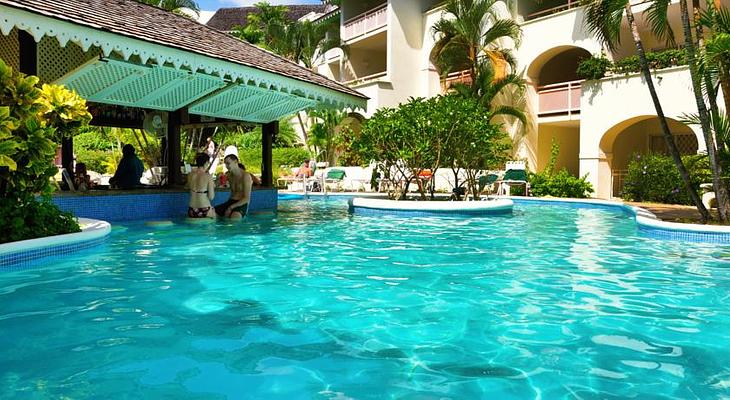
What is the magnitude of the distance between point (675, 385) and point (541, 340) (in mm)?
1015

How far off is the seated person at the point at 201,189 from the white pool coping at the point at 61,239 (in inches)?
98.1

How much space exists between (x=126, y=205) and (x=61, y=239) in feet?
16.2

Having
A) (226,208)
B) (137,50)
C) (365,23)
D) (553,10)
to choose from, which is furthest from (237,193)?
(365,23)

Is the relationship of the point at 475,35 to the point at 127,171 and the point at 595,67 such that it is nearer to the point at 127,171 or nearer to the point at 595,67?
the point at 595,67

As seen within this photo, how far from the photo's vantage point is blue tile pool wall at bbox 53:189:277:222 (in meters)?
11.4

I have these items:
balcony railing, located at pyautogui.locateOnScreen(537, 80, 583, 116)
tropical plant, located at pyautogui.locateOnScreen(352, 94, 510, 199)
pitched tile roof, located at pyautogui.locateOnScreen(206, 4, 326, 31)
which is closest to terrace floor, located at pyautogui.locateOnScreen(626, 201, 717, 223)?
tropical plant, located at pyautogui.locateOnScreen(352, 94, 510, 199)

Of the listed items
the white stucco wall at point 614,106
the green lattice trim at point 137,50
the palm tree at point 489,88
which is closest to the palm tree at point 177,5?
the palm tree at point 489,88

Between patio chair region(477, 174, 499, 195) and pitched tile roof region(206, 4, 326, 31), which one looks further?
pitched tile roof region(206, 4, 326, 31)

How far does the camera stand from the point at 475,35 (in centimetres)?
2306

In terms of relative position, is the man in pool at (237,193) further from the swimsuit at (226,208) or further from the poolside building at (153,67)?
the poolside building at (153,67)

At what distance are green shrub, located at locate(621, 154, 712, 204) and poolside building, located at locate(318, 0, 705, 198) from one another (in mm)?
1262

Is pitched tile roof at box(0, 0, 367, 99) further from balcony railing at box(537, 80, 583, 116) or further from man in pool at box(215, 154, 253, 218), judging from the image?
balcony railing at box(537, 80, 583, 116)

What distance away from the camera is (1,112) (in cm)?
659

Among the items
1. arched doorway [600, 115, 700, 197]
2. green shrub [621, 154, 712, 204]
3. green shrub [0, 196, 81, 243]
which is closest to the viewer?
green shrub [0, 196, 81, 243]
